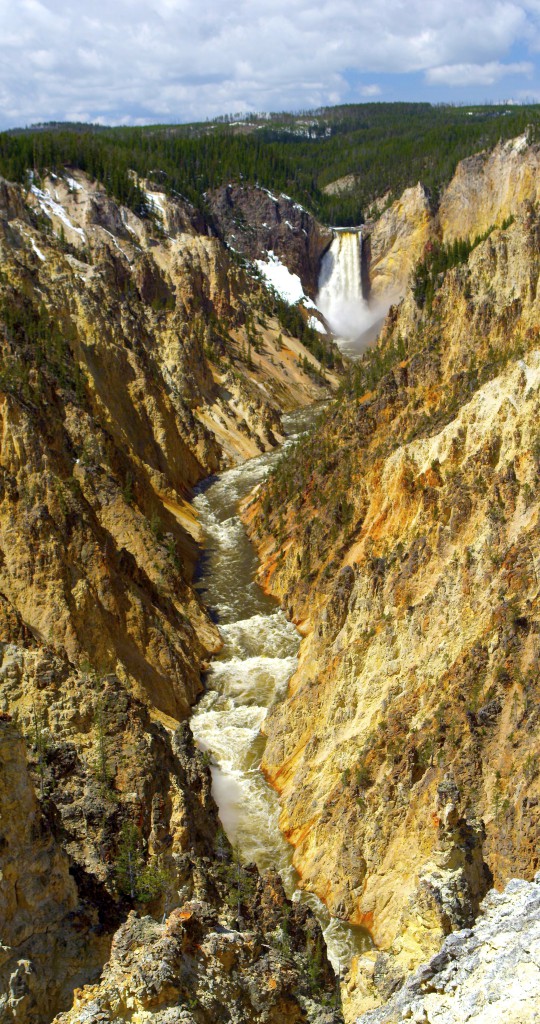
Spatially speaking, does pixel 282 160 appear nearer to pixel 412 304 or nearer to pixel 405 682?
pixel 412 304

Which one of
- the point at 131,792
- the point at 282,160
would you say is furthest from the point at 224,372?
the point at 282,160

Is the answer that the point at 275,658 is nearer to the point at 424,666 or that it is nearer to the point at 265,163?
the point at 424,666

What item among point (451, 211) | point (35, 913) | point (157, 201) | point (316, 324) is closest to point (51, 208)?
point (157, 201)

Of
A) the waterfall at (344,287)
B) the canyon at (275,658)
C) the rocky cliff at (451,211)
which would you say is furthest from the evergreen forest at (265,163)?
the canyon at (275,658)

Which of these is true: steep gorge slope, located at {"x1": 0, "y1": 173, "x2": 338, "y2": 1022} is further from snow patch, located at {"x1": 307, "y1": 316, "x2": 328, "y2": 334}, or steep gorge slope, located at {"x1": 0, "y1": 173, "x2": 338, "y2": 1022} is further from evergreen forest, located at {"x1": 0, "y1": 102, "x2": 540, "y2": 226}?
snow patch, located at {"x1": 307, "y1": 316, "x2": 328, "y2": 334}

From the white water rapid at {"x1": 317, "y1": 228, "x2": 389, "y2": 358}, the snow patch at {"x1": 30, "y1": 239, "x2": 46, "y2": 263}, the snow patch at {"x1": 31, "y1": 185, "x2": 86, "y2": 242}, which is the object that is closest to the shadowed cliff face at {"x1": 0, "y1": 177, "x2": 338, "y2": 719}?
the snow patch at {"x1": 31, "y1": 185, "x2": 86, "y2": 242}

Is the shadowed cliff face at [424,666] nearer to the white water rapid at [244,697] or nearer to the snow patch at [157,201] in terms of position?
the white water rapid at [244,697]

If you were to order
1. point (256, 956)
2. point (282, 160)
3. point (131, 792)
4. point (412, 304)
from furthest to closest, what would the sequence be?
point (282, 160), point (412, 304), point (131, 792), point (256, 956)
